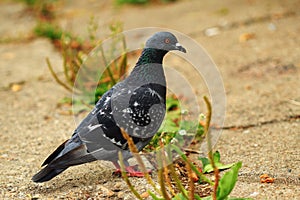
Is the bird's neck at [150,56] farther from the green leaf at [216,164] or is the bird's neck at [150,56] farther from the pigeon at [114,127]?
the green leaf at [216,164]

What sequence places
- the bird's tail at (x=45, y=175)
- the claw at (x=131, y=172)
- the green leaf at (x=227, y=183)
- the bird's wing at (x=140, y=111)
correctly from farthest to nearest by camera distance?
the claw at (x=131, y=172) → the bird's wing at (x=140, y=111) → the bird's tail at (x=45, y=175) → the green leaf at (x=227, y=183)

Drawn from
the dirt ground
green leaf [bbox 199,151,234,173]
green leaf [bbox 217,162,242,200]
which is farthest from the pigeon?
green leaf [bbox 217,162,242,200]

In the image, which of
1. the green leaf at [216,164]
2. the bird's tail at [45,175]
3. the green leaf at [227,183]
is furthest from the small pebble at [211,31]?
the green leaf at [227,183]

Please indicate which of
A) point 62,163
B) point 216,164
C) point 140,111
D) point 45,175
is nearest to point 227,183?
point 216,164

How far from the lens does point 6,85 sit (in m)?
5.93

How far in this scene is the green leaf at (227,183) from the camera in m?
2.87

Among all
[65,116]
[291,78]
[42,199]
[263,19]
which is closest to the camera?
[42,199]

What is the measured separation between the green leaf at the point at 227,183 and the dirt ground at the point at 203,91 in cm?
40

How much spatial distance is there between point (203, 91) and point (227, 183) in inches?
106

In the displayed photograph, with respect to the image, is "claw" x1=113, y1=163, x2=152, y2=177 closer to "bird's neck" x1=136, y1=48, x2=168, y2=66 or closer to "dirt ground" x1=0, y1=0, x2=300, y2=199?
"dirt ground" x1=0, y1=0, x2=300, y2=199

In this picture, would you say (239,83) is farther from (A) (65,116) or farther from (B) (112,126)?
(B) (112,126)

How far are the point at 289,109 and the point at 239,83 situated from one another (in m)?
0.90

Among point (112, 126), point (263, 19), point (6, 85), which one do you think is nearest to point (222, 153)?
point (112, 126)

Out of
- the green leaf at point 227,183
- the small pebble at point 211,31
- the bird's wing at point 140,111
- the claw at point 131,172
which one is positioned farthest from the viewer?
the small pebble at point 211,31
